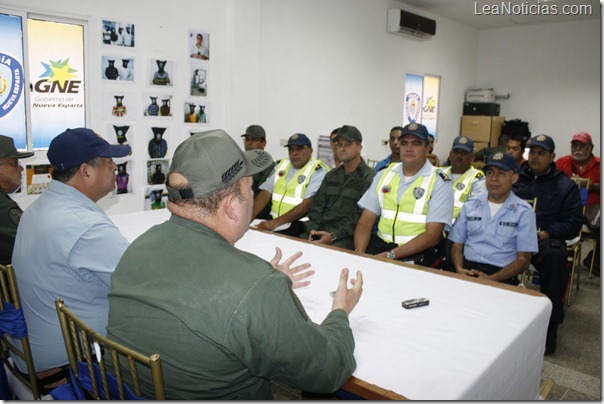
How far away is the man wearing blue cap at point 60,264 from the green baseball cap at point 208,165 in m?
0.52

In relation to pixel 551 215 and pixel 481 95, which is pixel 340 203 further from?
pixel 481 95

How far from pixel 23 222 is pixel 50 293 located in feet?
0.91

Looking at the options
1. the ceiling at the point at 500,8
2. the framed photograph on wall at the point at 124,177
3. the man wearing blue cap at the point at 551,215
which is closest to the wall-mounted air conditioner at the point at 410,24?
the ceiling at the point at 500,8

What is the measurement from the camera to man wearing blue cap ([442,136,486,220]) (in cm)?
373

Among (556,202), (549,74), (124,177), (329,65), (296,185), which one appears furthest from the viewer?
(549,74)

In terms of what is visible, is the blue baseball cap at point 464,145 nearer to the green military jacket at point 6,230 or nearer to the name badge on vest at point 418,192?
the name badge on vest at point 418,192

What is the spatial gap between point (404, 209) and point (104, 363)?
209 centimetres

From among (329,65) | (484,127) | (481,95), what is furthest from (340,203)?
(481,95)

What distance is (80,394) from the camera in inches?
46.4

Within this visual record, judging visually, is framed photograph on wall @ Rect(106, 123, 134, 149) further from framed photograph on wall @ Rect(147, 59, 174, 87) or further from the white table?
the white table

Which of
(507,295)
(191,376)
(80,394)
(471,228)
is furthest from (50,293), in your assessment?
(471,228)

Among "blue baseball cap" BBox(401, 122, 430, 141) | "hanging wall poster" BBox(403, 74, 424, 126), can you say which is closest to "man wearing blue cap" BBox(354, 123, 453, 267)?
"blue baseball cap" BBox(401, 122, 430, 141)

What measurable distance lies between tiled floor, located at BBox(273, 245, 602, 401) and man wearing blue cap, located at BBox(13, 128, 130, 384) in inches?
27.6

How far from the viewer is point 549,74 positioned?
26.0ft
